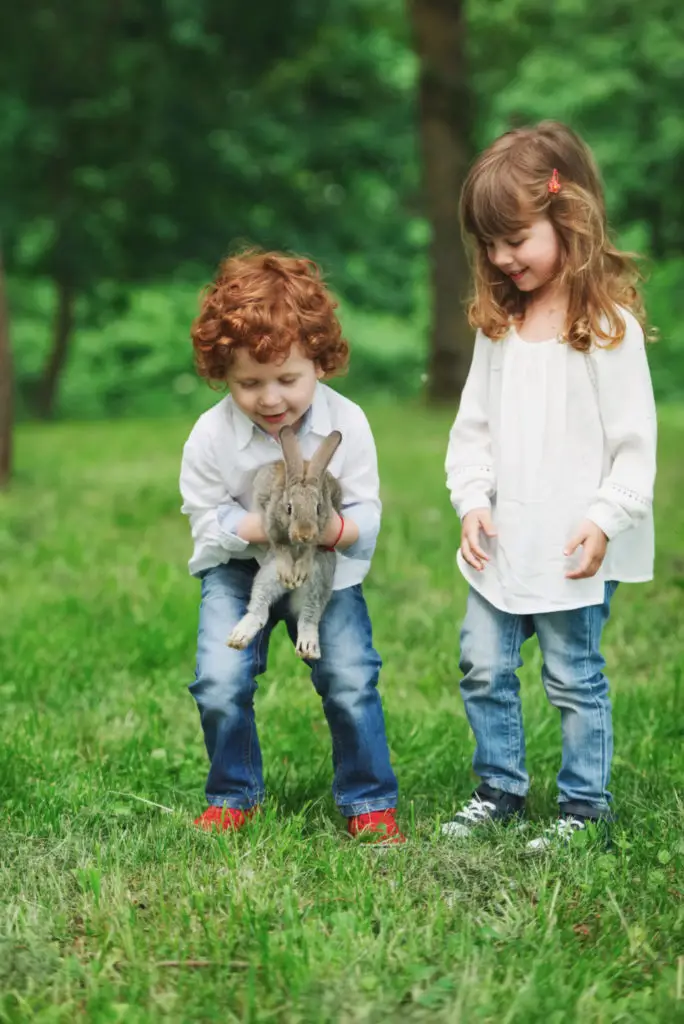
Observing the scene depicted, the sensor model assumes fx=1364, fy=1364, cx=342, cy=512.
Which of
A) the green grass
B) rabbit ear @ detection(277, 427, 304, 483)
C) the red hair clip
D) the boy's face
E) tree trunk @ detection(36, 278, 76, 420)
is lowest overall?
the green grass

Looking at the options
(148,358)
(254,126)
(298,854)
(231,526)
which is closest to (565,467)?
(231,526)

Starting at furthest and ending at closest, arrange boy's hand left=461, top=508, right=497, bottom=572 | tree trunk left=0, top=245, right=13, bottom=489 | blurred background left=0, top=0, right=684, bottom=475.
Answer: blurred background left=0, top=0, right=684, bottom=475 → tree trunk left=0, top=245, right=13, bottom=489 → boy's hand left=461, top=508, right=497, bottom=572

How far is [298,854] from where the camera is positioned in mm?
3217

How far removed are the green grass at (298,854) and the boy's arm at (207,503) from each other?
67 centimetres

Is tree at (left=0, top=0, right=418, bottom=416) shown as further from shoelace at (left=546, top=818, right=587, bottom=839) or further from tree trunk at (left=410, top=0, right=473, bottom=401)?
shoelace at (left=546, top=818, right=587, bottom=839)

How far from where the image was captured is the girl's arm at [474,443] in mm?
A: 3621

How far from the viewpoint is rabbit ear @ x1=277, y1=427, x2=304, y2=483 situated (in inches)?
127

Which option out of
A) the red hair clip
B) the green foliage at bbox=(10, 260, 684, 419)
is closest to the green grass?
the red hair clip

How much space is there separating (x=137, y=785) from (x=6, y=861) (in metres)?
0.73

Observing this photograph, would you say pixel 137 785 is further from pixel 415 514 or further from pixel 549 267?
pixel 415 514

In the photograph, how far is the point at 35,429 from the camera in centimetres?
1539

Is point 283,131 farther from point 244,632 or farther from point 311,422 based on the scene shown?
point 244,632

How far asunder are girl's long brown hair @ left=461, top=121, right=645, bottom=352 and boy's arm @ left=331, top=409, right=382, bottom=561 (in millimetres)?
465

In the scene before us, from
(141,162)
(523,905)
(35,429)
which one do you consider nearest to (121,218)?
(141,162)
